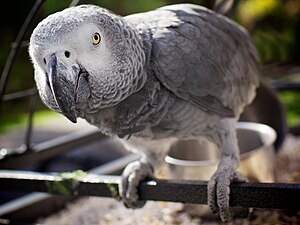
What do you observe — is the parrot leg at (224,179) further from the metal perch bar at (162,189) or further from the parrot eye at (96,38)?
the parrot eye at (96,38)

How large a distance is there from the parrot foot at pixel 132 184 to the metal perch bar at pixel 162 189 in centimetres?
2

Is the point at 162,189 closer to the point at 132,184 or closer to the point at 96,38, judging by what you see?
the point at 132,184

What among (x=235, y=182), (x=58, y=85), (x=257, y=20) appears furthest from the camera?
(x=257, y=20)

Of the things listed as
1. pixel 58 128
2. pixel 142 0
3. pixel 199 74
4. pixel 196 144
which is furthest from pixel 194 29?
pixel 58 128

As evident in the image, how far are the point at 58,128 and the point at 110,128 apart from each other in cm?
164

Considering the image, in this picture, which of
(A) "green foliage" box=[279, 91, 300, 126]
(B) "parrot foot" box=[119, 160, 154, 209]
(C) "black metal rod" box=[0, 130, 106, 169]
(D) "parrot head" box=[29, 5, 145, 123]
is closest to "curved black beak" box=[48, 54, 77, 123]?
(D) "parrot head" box=[29, 5, 145, 123]

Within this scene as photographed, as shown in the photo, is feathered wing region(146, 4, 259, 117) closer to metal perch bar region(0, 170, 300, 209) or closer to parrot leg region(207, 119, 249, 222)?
parrot leg region(207, 119, 249, 222)

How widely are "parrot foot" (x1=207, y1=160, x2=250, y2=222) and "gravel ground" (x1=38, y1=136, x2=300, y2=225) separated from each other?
0.18 m

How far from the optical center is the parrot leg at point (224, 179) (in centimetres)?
70

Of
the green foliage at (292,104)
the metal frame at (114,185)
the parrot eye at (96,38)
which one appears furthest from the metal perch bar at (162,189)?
the green foliage at (292,104)

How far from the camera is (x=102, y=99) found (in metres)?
0.63

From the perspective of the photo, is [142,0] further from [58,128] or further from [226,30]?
[58,128]

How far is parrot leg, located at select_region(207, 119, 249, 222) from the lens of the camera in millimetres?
699

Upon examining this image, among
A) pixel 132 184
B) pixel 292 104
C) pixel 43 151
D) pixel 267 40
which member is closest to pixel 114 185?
pixel 132 184
